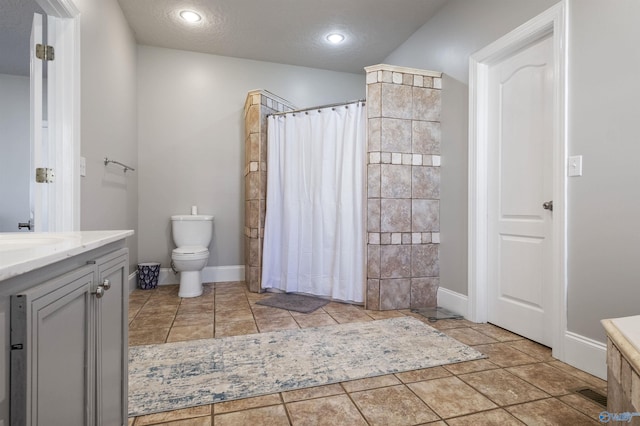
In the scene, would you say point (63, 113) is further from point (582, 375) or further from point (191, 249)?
point (582, 375)

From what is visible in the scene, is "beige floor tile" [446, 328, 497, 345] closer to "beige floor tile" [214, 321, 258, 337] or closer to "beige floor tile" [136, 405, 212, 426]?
"beige floor tile" [214, 321, 258, 337]

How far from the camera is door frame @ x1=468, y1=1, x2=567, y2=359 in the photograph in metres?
1.82

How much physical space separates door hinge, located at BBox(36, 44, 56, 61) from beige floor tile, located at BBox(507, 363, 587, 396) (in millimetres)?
2964

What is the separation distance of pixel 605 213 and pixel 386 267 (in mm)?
1471

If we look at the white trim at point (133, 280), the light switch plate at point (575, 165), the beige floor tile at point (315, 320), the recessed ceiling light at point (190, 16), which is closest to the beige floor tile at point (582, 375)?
the light switch plate at point (575, 165)

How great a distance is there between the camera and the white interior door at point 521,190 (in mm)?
2057

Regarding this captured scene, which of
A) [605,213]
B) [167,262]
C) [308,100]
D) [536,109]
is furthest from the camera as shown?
[308,100]

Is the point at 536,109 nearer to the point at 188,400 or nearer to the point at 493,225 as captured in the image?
the point at 493,225

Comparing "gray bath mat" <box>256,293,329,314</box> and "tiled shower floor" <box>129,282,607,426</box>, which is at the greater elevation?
"gray bath mat" <box>256,293,329,314</box>

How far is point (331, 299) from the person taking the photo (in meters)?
3.04

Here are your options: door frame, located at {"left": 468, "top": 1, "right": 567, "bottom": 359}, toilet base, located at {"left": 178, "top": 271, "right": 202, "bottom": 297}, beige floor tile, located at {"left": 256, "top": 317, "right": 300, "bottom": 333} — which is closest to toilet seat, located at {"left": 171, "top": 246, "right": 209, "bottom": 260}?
toilet base, located at {"left": 178, "top": 271, "right": 202, "bottom": 297}

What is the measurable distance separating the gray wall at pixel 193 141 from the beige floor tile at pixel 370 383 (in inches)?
98.3

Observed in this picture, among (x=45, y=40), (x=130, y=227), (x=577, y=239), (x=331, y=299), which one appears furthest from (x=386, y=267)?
(x=45, y=40)

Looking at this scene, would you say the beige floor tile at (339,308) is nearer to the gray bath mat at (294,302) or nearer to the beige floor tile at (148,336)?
the gray bath mat at (294,302)
